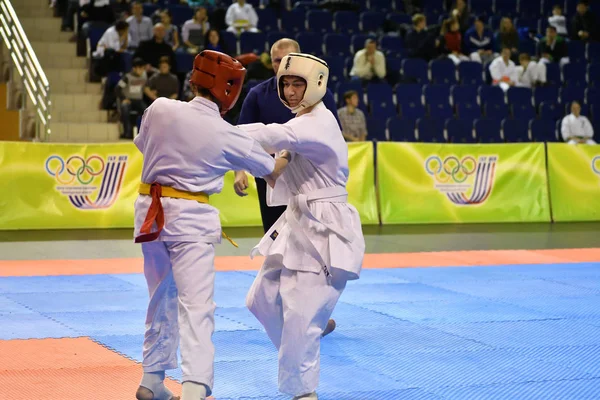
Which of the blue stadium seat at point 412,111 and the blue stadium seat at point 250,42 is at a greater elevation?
the blue stadium seat at point 250,42

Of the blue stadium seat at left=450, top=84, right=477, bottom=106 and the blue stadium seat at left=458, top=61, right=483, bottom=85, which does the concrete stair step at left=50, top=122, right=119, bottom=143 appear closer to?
the blue stadium seat at left=450, top=84, right=477, bottom=106

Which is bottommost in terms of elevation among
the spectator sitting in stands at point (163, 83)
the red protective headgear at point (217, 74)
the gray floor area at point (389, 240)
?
the gray floor area at point (389, 240)

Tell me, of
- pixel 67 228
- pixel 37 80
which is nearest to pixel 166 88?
pixel 37 80

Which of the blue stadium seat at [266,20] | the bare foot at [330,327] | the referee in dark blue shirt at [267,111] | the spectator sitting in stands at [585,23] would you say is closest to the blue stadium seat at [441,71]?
the blue stadium seat at [266,20]

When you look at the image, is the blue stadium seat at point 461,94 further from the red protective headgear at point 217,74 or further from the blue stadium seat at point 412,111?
the red protective headgear at point 217,74

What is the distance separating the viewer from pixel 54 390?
4727mm

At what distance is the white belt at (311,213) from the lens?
4637mm

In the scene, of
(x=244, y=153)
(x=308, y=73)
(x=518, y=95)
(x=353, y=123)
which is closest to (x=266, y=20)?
(x=353, y=123)

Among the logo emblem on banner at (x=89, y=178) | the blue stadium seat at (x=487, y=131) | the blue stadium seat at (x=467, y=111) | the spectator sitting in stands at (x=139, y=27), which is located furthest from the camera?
the blue stadium seat at (x=467, y=111)

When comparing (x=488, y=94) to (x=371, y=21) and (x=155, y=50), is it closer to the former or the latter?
(x=371, y=21)

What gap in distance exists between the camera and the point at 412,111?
55.3 ft

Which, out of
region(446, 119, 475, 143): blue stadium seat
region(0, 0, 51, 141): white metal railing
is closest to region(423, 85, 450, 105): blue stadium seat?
region(446, 119, 475, 143): blue stadium seat

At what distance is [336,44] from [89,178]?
283 inches

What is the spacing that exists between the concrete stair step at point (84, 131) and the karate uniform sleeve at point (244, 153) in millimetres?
11106
